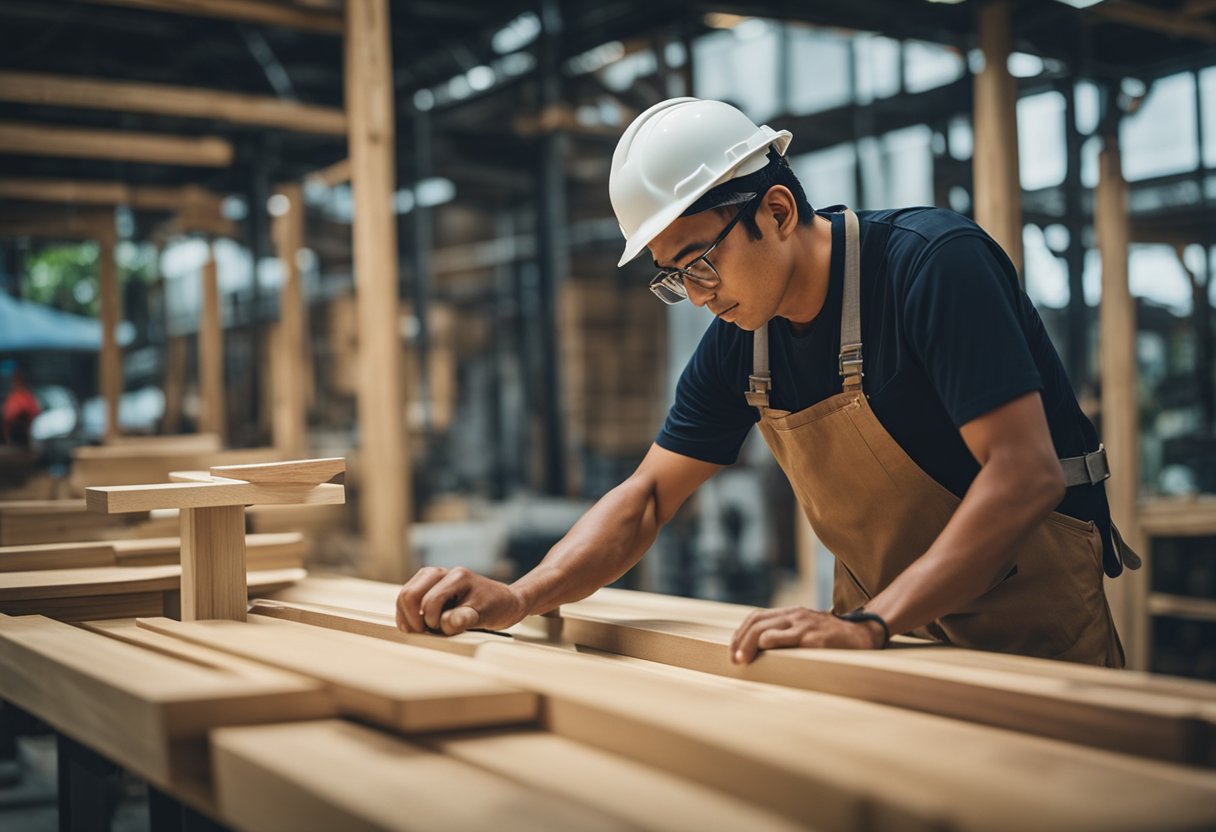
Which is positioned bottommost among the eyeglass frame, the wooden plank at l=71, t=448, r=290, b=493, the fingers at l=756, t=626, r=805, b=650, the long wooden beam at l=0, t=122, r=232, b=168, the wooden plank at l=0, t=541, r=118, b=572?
the fingers at l=756, t=626, r=805, b=650

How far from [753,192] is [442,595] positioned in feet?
3.20

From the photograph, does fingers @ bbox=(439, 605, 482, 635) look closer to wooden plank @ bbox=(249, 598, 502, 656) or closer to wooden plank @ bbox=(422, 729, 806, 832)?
wooden plank @ bbox=(249, 598, 502, 656)

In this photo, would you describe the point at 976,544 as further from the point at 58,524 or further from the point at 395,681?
the point at 58,524

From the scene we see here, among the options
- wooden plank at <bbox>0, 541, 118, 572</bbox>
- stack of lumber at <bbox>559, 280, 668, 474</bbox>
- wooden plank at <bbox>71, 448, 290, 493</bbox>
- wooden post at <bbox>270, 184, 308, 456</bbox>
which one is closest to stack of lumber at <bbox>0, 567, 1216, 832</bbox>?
wooden plank at <bbox>0, 541, 118, 572</bbox>

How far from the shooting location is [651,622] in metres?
2.31

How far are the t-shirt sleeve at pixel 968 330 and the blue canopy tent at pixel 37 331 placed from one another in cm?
1107

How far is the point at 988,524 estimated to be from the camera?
1.93m

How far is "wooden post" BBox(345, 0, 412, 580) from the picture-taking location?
600 centimetres

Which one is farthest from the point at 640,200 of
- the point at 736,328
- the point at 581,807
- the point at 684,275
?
the point at 581,807

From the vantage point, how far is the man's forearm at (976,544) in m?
1.92

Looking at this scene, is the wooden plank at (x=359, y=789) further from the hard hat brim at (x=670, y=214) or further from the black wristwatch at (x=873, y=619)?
the hard hat brim at (x=670, y=214)

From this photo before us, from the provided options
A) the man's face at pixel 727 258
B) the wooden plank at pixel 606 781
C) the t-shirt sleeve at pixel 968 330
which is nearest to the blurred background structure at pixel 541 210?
the man's face at pixel 727 258

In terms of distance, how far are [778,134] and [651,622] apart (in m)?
0.98

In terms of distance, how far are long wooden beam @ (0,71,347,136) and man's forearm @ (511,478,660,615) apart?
552cm
